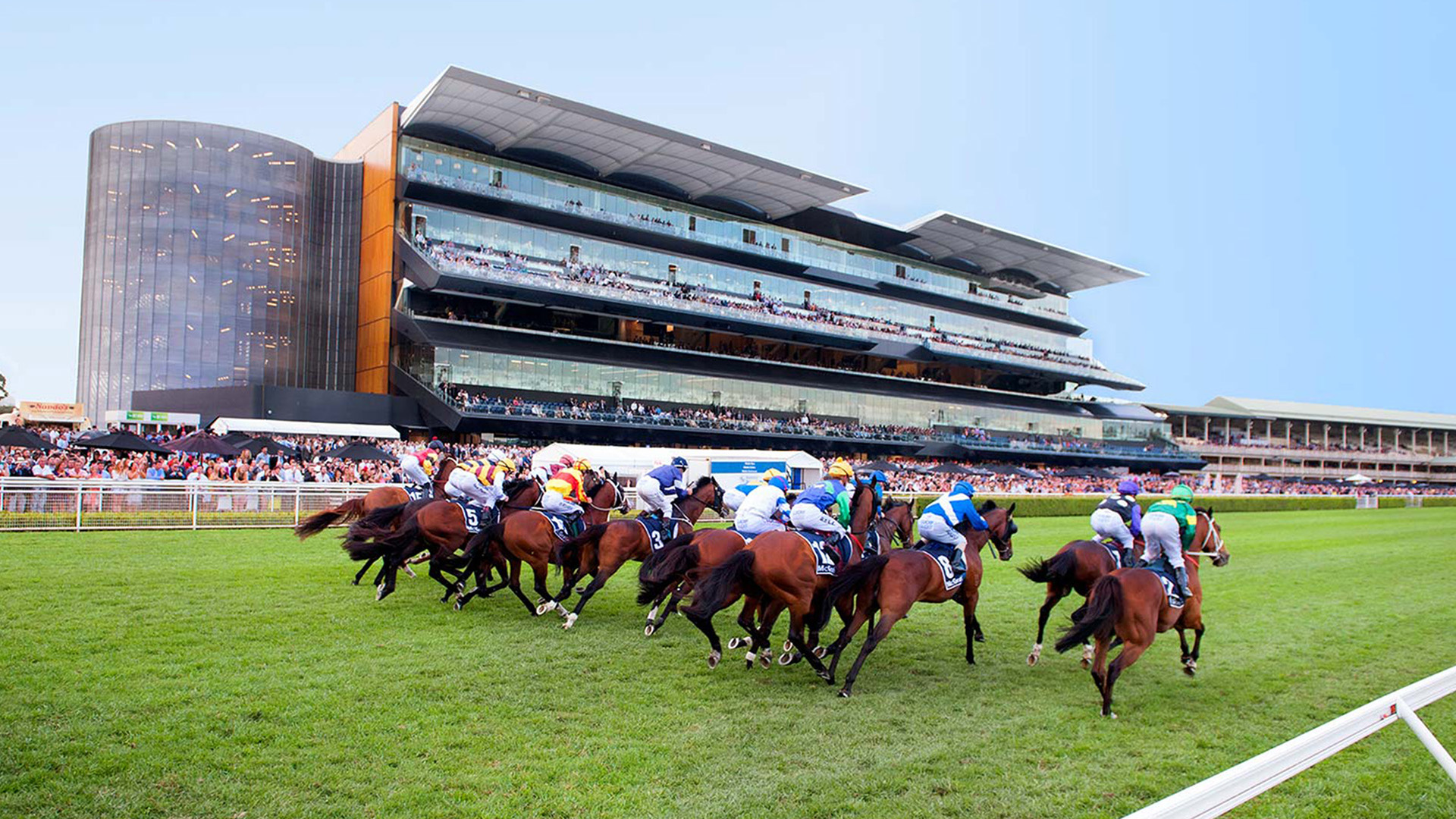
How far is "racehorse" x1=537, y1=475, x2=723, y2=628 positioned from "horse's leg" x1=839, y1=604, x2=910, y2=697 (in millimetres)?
2509

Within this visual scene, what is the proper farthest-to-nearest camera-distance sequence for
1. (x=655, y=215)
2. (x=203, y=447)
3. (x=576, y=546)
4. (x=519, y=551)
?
(x=655, y=215)
(x=203, y=447)
(x=519, y=551)
(x=576, y=546)

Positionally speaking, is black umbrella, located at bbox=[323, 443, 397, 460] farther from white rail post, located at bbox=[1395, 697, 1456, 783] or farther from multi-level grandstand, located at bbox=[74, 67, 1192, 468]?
white rail post, located at bbox=[1395, 697, 1456, 783]

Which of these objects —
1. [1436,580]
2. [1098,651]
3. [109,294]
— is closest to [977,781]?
[1098,651]

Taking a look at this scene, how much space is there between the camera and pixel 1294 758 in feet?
8.04

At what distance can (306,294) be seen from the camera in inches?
1537

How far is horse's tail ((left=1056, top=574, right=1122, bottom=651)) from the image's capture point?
6.04 metres

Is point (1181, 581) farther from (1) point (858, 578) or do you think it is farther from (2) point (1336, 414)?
(2) point (1336, 414)

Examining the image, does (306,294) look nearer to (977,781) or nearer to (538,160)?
(538,160)

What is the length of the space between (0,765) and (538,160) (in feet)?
121

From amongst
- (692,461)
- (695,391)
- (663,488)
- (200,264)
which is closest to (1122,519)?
(663,488)

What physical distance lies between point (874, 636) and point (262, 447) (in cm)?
1974

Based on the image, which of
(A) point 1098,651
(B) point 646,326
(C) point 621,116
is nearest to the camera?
(A) point 1098,651

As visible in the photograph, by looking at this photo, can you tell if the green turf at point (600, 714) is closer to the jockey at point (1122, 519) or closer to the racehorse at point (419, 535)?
the racehorse at point (419, 535)

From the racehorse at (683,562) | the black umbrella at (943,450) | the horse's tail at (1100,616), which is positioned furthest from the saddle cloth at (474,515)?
the black umbrella at (943,450)
